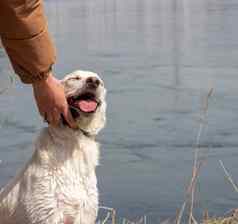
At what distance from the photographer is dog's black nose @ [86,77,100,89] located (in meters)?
3.60

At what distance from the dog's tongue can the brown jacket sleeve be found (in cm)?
112

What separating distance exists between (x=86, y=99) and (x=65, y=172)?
0.38 metres

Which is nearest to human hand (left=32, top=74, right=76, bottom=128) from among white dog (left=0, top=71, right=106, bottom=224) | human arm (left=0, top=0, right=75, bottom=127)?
human arm (left=0, top=0, right=75, bottom=127)

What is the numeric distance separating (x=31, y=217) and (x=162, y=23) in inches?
779

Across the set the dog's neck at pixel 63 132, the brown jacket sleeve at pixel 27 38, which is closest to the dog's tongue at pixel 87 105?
the dog's neck at pixel 63 132

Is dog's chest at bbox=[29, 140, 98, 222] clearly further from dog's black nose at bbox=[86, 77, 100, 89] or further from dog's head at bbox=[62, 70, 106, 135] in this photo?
dog's black nose at bbox=[86, 77, 100, 89]

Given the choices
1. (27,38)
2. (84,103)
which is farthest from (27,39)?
(84,103)

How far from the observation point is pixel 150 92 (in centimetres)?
1195

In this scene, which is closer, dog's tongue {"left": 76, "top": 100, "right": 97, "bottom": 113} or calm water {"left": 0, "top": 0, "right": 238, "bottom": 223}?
dog's tongue {"left": 76, "top": 100, "right": 97, "bottom": 113}

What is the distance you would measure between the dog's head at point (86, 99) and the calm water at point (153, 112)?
7.41 feet

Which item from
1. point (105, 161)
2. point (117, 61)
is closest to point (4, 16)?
point (105, 161)

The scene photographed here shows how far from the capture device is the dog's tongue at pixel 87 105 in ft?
11.6

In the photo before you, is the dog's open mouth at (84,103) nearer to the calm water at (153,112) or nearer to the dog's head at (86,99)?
the dog's head at (86,99)

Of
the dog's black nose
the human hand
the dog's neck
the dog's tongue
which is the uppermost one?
the human hand
